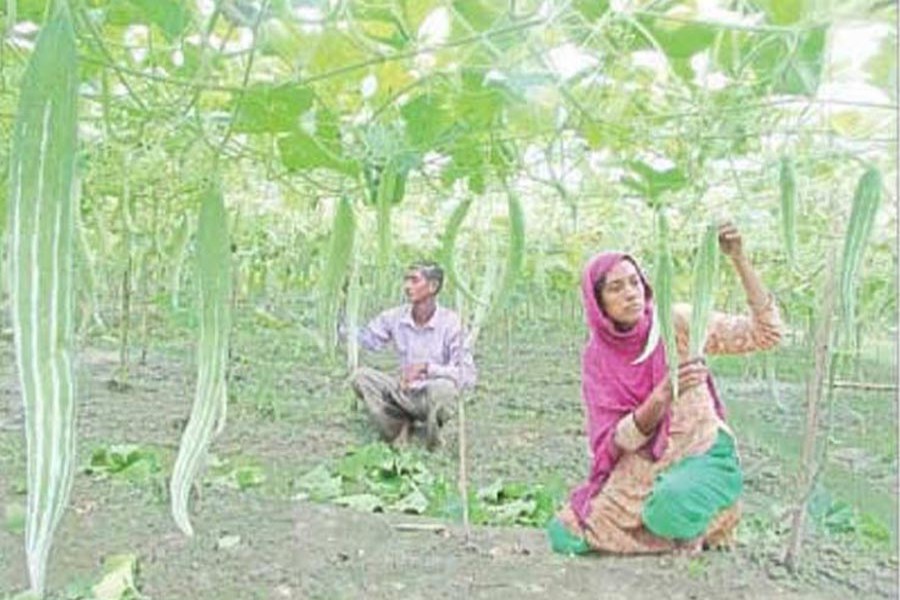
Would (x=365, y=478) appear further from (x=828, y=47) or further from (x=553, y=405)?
(x=828, y=47)

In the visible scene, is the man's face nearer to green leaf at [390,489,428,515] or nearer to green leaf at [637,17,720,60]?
green leaf at [390,489,428,515]

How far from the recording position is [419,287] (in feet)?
14.5

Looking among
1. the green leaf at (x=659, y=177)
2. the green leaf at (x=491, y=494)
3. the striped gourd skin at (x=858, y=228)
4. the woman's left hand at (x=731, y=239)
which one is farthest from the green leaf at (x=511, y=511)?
the striped gourd skin at (x=858, y=228)

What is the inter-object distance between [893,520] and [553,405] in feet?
8.35

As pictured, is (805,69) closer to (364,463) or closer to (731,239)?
(731,239)

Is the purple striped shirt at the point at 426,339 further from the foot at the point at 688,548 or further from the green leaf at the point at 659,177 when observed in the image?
the green leaf at the point at 659,177

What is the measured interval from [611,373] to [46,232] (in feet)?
7.80

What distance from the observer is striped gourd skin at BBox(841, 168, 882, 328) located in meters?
0.93

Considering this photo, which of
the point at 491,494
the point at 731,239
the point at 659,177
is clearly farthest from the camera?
the point at 491,494

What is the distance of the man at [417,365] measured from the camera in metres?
4.50

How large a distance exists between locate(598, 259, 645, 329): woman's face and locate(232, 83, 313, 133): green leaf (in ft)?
4.74

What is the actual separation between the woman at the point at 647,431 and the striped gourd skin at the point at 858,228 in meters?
1.58

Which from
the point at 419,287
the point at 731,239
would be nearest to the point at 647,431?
the point at 731,239

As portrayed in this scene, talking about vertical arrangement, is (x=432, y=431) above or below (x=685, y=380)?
below
